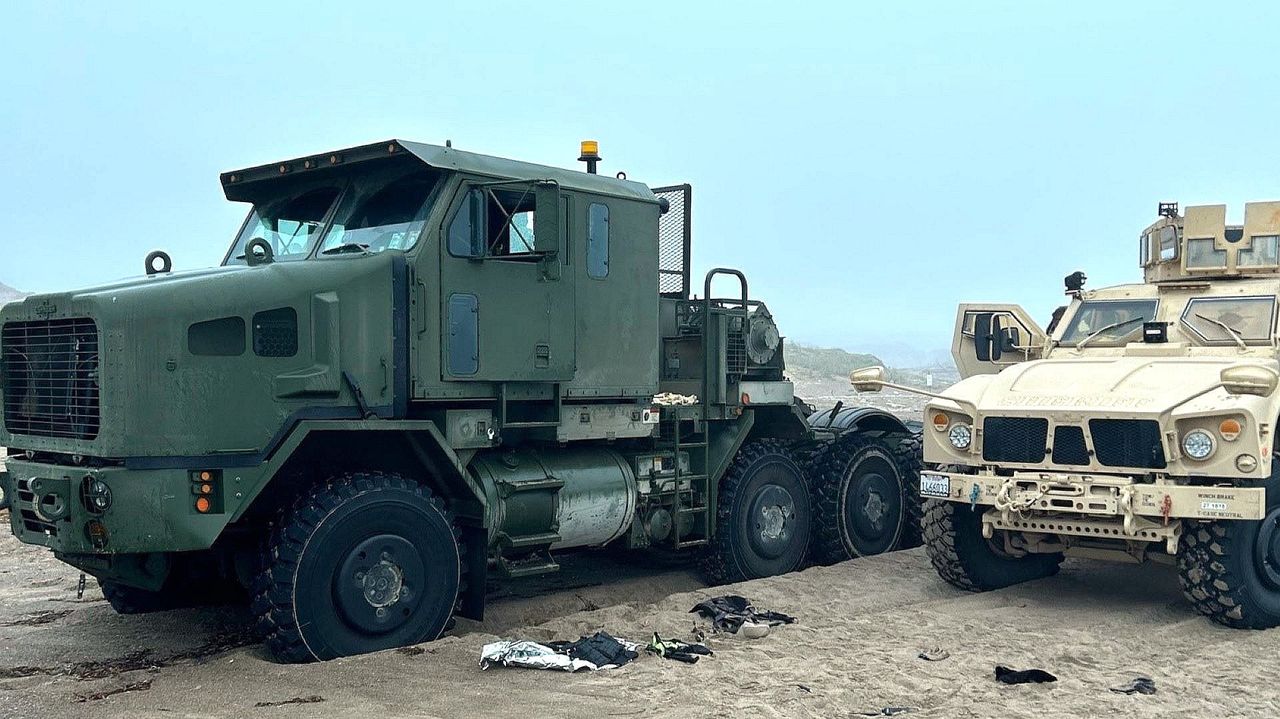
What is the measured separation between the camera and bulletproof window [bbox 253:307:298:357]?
7.10m

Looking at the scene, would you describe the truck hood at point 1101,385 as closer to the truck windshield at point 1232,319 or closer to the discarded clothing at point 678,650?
the truck windshield at point 1232,319

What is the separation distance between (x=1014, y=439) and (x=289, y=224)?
5.26 meters

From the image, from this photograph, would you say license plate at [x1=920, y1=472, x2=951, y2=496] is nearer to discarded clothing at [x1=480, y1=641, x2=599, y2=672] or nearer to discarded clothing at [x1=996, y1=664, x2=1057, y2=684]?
discarded clothing at [x1=996, y1=664, x2=1057, y2=684]

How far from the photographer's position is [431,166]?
25.6ft

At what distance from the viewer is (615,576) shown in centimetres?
1019

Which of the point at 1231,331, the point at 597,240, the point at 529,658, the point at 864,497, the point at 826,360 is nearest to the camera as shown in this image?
the point at 529,658

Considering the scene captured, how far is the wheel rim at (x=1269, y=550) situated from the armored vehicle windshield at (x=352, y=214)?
19.0ft

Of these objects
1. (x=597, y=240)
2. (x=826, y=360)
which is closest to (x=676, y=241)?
(x=597, y=240)

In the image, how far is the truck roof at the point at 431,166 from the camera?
7.89 metres

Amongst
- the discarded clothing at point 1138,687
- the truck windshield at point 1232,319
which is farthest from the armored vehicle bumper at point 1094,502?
the truck windshield at point 1232,319

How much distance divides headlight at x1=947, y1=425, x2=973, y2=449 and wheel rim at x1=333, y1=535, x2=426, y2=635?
393 centimetres

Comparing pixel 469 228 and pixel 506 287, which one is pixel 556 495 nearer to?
pixel 506 287

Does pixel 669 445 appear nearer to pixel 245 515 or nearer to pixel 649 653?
pixel 649 653

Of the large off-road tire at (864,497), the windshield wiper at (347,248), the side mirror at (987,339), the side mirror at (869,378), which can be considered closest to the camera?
the windshield wiper at (347,248)
